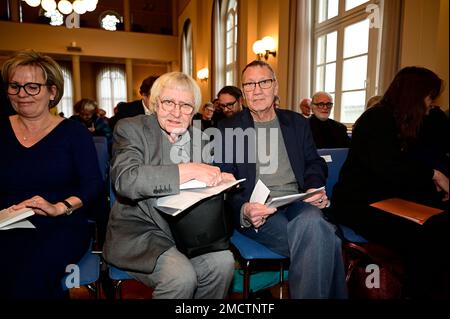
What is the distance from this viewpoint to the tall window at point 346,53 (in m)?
3.94

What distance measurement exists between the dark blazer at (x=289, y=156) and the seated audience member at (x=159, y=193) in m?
0.27

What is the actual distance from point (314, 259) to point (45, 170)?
4.12ft

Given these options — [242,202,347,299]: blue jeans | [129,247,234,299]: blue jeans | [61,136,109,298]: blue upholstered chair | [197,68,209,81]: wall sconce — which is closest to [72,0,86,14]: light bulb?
[197,68,209,81]: wall sconce

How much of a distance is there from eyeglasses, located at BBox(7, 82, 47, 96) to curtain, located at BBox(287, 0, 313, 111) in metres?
4.16

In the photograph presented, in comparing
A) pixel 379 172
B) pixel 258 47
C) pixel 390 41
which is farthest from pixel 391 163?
pixel 258 47

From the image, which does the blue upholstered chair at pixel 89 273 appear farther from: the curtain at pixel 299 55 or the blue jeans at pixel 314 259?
the curtain at pixel 299 55

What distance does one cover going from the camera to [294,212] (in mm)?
1519

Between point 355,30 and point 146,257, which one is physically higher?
point 355,30

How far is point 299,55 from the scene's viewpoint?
198 inches

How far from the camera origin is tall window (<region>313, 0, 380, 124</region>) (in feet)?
12.9

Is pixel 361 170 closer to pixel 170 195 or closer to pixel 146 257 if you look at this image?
pixel 170 195

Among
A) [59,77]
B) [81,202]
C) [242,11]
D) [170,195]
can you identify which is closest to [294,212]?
[170,195]

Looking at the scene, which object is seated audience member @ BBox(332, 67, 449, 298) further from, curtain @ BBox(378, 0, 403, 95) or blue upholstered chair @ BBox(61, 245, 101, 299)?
curtain @ BBox(378, 0, 403, 95)
